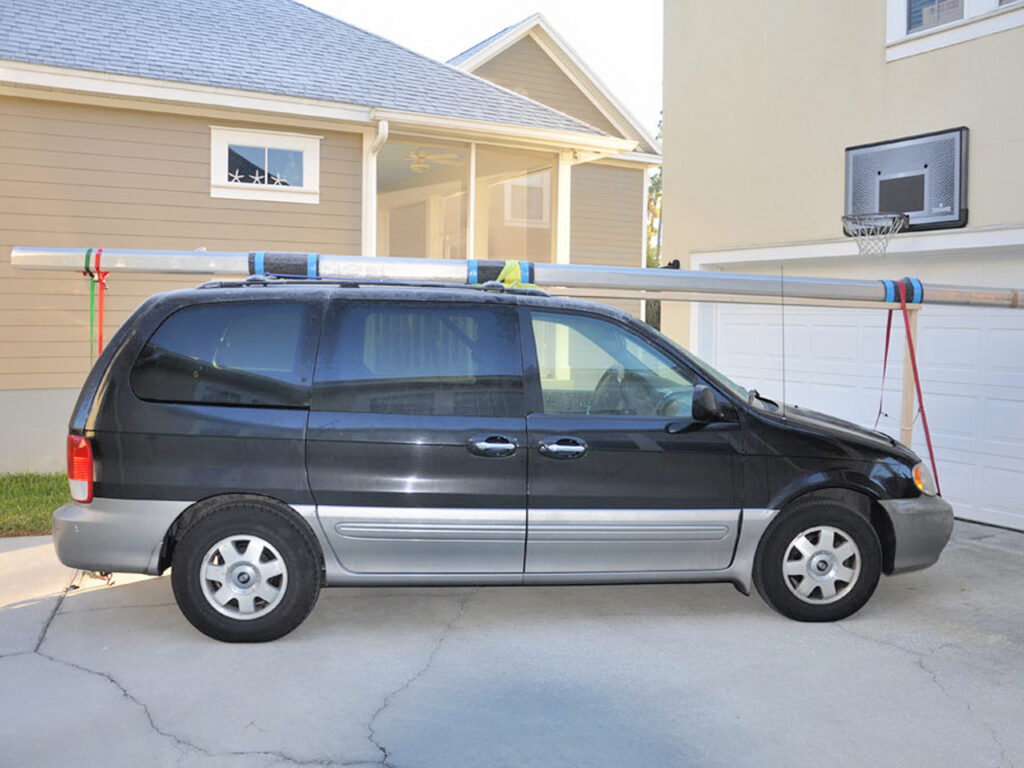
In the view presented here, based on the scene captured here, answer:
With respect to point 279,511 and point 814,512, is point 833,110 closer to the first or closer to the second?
point 814,512

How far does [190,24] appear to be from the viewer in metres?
12.2

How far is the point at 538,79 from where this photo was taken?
61.9 ft

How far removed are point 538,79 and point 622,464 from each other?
49.3ft

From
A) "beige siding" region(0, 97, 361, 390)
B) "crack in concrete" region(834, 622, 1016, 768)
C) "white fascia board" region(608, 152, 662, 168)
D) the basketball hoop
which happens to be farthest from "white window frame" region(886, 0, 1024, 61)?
"white fascia board" region(608, 152, 662, 168)

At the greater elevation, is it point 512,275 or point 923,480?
point 512,275

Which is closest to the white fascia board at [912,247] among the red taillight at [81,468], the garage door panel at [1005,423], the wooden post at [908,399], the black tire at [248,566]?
the garage door panel at [1005,423]

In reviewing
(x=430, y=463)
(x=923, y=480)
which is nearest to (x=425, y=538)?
(x=430, y=463)

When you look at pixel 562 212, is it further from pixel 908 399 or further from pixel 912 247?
pixel 908 399

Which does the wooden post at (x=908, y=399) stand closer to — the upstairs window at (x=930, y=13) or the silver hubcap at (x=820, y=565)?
the silver hubcap at (x=820, y=565)

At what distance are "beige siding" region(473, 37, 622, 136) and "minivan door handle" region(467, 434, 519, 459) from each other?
14349 mm

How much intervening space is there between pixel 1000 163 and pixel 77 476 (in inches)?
270

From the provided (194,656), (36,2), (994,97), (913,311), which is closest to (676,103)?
(994,97)

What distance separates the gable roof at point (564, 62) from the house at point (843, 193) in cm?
757

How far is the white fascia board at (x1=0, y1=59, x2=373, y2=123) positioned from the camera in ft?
31.6
